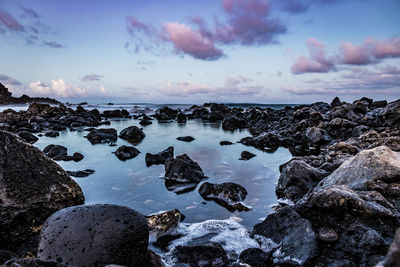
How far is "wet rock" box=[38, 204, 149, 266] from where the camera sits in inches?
123

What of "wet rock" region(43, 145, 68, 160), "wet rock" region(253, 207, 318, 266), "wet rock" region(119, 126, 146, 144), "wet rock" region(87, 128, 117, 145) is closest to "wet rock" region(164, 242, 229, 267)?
"wet rock" region(253, 207, 318, 266)

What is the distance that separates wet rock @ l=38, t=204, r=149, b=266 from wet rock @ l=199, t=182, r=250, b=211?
9.15ft

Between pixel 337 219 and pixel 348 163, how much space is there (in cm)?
220

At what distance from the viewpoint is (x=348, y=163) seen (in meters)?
5.61

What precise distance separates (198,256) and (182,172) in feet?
12.9

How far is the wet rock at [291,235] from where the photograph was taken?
11.6ft

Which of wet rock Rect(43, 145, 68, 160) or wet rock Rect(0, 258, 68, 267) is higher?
wet rock Rect(0, 258, 68, 267)

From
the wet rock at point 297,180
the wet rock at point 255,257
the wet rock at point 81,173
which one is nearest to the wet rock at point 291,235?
the wet rock at point 255,257

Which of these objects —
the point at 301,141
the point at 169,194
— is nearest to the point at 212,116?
the point at 301,141

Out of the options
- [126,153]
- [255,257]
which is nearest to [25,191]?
[255,257]

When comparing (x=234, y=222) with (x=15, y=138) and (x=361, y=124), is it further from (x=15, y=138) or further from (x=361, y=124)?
(x=361, y=124)

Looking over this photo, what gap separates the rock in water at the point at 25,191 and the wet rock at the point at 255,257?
3.36 metres

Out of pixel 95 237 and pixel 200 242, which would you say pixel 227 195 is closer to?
pixel 200 242

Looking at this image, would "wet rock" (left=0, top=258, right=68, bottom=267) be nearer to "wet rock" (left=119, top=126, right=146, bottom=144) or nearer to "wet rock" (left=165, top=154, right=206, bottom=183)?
"wet rock" (left=165, top=154, right=206, bottom=183)
